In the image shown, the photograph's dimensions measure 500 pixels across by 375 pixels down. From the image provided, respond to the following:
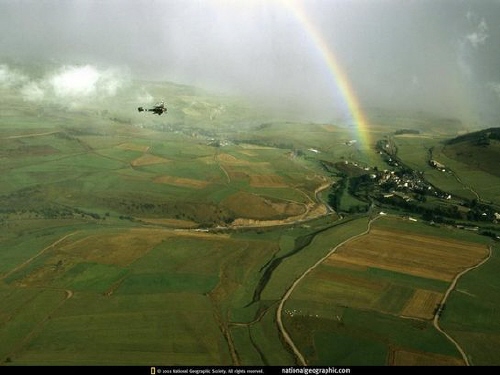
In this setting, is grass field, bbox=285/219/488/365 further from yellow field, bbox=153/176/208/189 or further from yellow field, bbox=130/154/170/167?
yellow field, bbox=130/154/170/167

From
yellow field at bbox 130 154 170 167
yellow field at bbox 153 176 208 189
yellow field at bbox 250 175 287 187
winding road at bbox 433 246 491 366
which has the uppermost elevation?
yellow field at bbox 130 154 170 167

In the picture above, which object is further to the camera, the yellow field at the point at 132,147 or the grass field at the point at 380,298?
the yellow field at the point at 132,147

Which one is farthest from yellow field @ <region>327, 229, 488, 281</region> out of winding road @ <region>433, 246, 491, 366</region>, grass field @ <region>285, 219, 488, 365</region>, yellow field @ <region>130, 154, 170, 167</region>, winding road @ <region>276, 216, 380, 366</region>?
yellow field @ <region>130, 154, 170, 167</region>

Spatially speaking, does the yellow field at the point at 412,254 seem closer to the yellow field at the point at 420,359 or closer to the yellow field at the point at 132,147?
the yellow field at the point at 420,359

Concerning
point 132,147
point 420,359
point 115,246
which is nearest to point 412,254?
point 420,359

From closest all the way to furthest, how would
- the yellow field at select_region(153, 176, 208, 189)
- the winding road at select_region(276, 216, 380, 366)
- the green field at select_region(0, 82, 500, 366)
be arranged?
the winding road at select_region(276, 216, 380, 366) < the green field at select_region(0, 82, 500, 366) < the yellow field at select_region(153, 176, 208, 189)

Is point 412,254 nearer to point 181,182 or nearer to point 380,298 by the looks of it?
point 380,298

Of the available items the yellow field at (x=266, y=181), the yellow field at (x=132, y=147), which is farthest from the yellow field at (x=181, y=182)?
the yellow field at (x=132, y=147)
